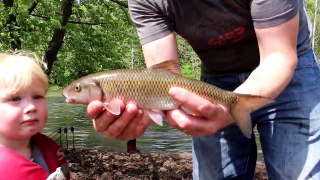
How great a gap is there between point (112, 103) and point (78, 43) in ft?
30.9

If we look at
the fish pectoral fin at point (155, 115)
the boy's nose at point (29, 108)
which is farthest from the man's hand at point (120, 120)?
the boy's nose at point (29, 108)

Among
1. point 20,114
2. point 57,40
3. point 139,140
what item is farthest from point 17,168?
point 139,140

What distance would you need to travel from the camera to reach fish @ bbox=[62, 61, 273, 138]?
2348 millimetres

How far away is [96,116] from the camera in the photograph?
2414 millimetres

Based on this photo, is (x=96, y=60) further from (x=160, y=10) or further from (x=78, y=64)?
(x=160, y=10)

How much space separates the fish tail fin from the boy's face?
1060 mm

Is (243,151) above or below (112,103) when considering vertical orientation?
below

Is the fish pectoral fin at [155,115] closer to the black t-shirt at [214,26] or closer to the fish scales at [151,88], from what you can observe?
the fish scales at [151,88]

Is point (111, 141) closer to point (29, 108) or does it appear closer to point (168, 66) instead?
point (29, 108)

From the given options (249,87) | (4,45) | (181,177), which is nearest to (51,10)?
(4,45)

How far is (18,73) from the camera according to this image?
271 cm

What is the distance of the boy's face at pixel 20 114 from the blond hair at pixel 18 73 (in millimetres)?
32

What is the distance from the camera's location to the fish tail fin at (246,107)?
2.31 m

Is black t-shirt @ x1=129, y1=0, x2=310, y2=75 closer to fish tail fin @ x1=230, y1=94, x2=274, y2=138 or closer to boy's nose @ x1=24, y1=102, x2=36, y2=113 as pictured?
fish tail fin @ x1=230, y1=94, x2=274, y2=138
